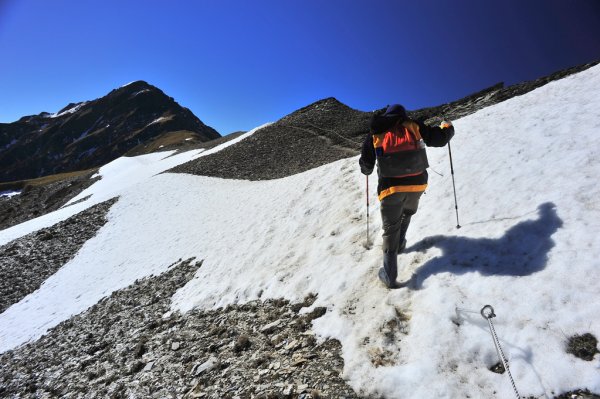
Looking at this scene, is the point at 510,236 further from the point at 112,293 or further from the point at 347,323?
the point at 112,293

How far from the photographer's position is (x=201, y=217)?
2309cm

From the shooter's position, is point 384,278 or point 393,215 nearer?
point 393,215

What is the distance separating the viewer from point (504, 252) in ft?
22.8

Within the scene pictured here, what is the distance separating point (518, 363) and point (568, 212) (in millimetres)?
3649

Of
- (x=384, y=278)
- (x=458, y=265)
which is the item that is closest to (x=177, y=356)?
(x=384, y=278)

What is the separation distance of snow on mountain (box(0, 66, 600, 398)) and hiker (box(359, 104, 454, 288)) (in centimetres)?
108

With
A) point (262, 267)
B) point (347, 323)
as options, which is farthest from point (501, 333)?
point (262, 267)

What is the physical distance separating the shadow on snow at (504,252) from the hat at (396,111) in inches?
127

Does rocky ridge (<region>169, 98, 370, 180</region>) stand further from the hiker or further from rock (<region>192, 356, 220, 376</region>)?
rock (<region>192, 356, 220, 376</region>)

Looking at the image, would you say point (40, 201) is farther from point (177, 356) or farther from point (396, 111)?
point (396, 111)

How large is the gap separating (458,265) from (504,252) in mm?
911

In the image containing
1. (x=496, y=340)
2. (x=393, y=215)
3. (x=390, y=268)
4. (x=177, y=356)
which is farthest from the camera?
(x=177, y=356)

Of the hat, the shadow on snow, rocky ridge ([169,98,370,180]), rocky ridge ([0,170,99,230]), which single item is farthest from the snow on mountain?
rocky ridge ([0,170,99,230])

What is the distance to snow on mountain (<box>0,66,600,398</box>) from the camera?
5.20 meters
